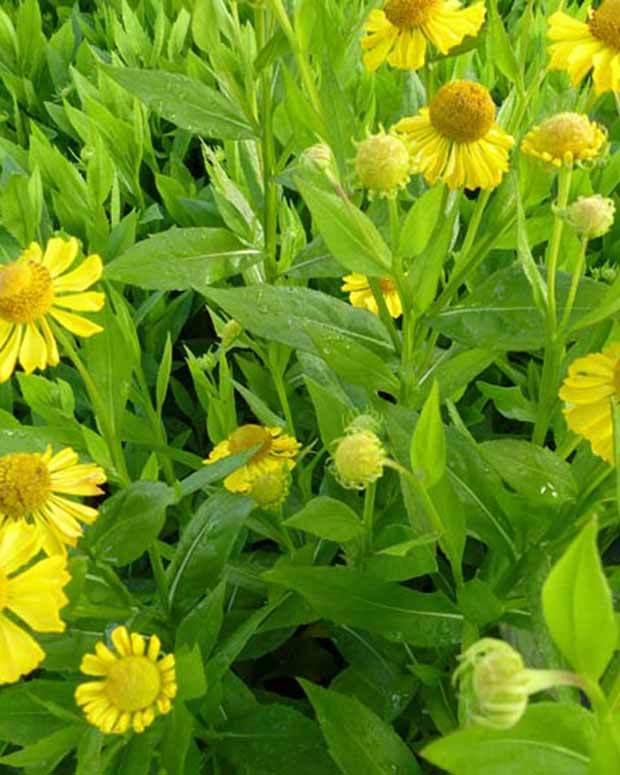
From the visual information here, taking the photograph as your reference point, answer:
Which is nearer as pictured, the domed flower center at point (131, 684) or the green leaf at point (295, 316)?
the domed flower center at point (131, 684)

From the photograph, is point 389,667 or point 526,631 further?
point 389,667

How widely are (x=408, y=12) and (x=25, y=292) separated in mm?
377

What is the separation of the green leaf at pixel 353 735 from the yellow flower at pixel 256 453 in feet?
0.53

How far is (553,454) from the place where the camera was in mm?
662

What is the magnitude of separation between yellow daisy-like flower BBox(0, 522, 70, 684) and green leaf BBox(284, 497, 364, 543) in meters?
0.18

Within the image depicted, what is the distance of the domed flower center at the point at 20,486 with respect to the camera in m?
0.61

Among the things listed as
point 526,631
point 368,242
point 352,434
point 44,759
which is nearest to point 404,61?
point 368,242

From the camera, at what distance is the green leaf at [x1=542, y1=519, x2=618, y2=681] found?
1.27 feet

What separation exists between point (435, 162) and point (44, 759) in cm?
50

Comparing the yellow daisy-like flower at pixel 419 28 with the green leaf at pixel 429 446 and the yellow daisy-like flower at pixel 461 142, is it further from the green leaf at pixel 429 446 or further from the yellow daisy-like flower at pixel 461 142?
the green leaf at pixel 429 446

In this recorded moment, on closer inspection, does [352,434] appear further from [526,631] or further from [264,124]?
[264,124]

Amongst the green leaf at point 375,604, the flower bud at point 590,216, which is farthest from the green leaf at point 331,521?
Result: the flower bud at point 590,216

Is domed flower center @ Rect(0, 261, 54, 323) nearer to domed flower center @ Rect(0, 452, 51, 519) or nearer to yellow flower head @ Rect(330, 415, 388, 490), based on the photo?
domed flower center @ Rect(0, 452, 51, 519)

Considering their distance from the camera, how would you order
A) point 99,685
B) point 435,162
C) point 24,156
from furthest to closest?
point 24,156, point 435,162, point 99,685
